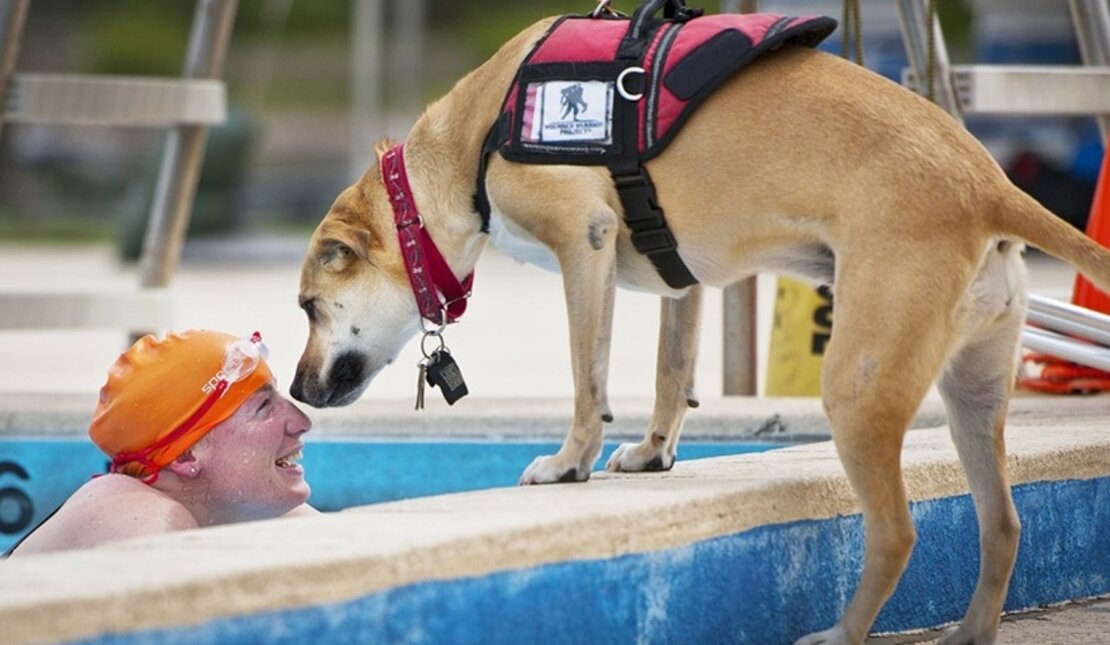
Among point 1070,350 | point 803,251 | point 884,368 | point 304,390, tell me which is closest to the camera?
point 884,368

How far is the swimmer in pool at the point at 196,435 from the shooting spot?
394 centimetres

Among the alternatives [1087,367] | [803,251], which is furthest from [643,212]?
[1087,367]

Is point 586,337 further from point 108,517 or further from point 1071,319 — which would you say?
point 1071,319

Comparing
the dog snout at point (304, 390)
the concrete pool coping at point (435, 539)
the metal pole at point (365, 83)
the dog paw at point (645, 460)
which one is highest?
the metal pole at point (365, 83)

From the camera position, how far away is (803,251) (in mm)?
3705

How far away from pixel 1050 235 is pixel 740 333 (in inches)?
116

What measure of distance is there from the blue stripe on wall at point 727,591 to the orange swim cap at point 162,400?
1.20m

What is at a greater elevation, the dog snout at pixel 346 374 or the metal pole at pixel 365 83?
the metal pole at pixel 365 83

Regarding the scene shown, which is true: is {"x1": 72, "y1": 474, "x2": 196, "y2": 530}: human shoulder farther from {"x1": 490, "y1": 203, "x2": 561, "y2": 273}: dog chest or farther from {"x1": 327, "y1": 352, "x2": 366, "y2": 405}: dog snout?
{"x1": 490, "y1": 203, "x2": 561, "y2": 273}: dog chest

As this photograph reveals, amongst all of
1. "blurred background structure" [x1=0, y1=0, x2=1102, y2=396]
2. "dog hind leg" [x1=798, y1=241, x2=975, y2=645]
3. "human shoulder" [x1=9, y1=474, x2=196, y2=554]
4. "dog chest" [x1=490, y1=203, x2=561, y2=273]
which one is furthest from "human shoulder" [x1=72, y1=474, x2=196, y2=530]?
"blurred background structure" [x1=0, y1=0, x2=1102, y2=396]

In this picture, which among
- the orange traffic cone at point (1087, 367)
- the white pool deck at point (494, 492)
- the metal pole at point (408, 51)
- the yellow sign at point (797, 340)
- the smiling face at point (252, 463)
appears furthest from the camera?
the metal pole at point (408, 51)

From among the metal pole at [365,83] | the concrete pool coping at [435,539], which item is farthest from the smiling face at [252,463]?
the metal pole at [365,83]

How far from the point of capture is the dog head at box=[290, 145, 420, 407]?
4250 millimetres

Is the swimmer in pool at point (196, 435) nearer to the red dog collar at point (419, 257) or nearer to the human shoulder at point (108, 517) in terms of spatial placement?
the human shoulder at point (108, 517)
